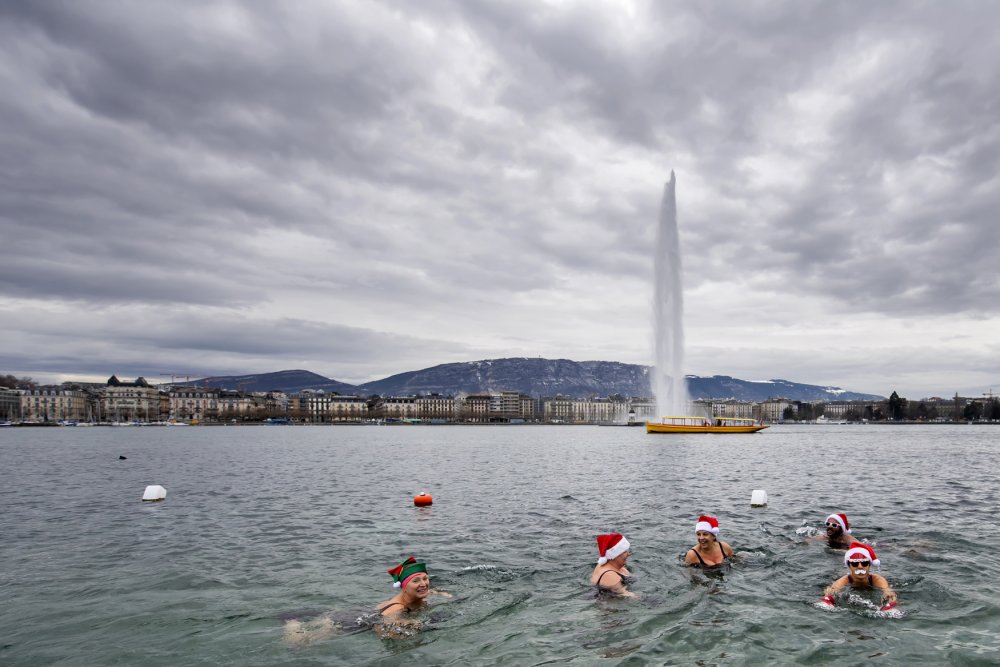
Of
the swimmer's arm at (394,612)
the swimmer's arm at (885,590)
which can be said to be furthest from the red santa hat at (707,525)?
the swimmer's arm at (394,612)

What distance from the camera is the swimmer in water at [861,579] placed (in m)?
13.7

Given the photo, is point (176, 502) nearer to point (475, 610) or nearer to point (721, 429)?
point (475, 610)

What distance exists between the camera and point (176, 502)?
32469 mm

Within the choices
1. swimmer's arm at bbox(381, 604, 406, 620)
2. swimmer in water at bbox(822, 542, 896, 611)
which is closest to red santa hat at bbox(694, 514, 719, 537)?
swimmer in water at bbox(822, 542, 896, 611)

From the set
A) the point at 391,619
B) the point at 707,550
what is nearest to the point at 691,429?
the point at 707,550

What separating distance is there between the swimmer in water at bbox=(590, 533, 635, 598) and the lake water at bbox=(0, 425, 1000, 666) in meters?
0.39

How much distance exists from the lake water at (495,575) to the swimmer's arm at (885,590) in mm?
325

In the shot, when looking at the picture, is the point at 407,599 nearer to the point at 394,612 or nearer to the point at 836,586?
the point at 394,612

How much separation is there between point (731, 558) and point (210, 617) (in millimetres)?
13231

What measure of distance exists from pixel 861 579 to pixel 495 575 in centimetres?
Answer: 853

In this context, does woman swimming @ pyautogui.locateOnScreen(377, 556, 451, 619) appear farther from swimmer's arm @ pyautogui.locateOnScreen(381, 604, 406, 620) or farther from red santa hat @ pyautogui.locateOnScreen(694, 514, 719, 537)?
red santa hat @ pyautogui.locateOnScreen(694, 514, 719, 537)

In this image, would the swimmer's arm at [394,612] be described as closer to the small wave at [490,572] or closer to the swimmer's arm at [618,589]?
the small wave at [490,572]

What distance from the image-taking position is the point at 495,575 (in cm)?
1658

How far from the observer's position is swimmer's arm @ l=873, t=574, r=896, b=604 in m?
13.7
